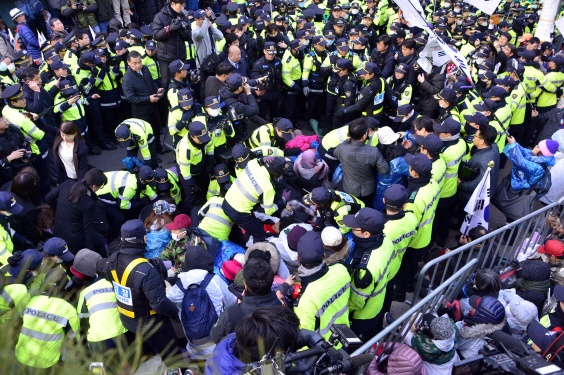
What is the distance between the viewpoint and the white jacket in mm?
3486

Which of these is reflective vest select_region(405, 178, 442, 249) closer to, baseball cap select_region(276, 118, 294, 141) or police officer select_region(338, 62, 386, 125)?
baseball cap select_region(276, 118, 294, 141)

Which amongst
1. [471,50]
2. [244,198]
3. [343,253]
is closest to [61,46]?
[244,198]

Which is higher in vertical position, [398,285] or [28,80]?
[28,80]

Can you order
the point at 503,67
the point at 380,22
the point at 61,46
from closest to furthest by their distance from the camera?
the point at 61,46, the point at 503,67, the point at 380,22

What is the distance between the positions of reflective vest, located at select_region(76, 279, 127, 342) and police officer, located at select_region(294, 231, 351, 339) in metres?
1.50

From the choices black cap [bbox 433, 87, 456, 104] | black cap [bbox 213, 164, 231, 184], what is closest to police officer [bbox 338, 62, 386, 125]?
black cap [bbox 433, 87, 456, 104]

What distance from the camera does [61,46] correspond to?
7500mm

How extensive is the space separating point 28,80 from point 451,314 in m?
6.28

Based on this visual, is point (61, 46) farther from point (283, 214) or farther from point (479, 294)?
point (479, 294)

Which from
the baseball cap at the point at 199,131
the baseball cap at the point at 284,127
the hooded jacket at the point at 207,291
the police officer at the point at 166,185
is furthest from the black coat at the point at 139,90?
the hooded jacket at the point at 207,291

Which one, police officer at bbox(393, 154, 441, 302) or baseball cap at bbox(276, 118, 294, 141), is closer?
police officer at bbox(393, 154, 441, 302)

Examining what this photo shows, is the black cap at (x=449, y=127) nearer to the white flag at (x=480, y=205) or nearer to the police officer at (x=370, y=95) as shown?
the white flag at (x=480, y=205)

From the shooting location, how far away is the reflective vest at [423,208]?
4270 millimetres

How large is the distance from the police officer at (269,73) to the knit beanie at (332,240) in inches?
189
